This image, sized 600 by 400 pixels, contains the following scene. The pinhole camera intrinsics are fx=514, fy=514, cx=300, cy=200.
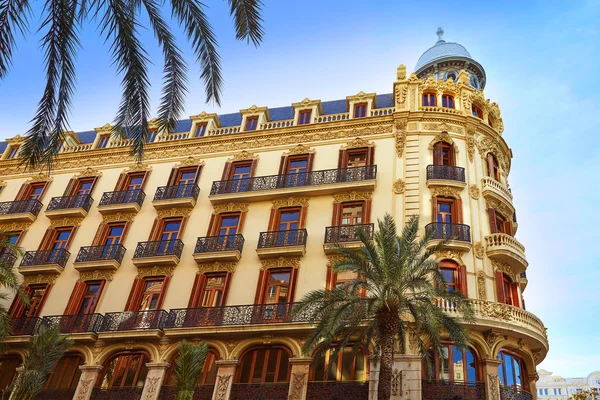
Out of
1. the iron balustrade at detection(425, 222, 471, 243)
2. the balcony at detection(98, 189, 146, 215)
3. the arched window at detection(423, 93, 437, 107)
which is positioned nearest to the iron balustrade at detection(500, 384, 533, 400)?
the iron balustrade at detection(425, 222, 471, 243)

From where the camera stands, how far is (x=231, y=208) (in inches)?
1036

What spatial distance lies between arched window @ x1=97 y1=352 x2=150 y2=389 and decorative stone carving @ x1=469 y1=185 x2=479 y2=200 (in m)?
16.3

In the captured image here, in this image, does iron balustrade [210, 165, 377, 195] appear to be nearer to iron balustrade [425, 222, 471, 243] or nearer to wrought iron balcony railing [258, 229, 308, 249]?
wrought iron balcony railing [258, 229, 308, 249]

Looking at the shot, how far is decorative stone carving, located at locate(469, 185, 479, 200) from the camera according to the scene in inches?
944

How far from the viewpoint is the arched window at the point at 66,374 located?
22594 mm

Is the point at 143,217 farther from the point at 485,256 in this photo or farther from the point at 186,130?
the point at 485,256

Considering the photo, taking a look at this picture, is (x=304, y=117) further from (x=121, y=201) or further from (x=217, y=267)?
(x=121, y=201)

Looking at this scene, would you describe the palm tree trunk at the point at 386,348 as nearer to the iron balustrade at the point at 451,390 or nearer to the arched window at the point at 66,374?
the iron balustrade at the point at 451,390

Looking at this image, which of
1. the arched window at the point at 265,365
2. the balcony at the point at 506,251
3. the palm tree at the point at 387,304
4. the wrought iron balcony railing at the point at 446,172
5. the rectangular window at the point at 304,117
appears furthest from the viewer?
the rectangular window at the point at 304,117

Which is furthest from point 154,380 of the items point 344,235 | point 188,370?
point 344,235

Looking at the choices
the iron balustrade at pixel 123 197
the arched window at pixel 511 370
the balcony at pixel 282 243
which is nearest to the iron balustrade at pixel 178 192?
the iron balustrade at pixel 123 197

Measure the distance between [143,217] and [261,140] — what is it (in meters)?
7.71

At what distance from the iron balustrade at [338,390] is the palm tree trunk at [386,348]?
7.11ft

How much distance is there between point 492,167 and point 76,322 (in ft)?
70.8
